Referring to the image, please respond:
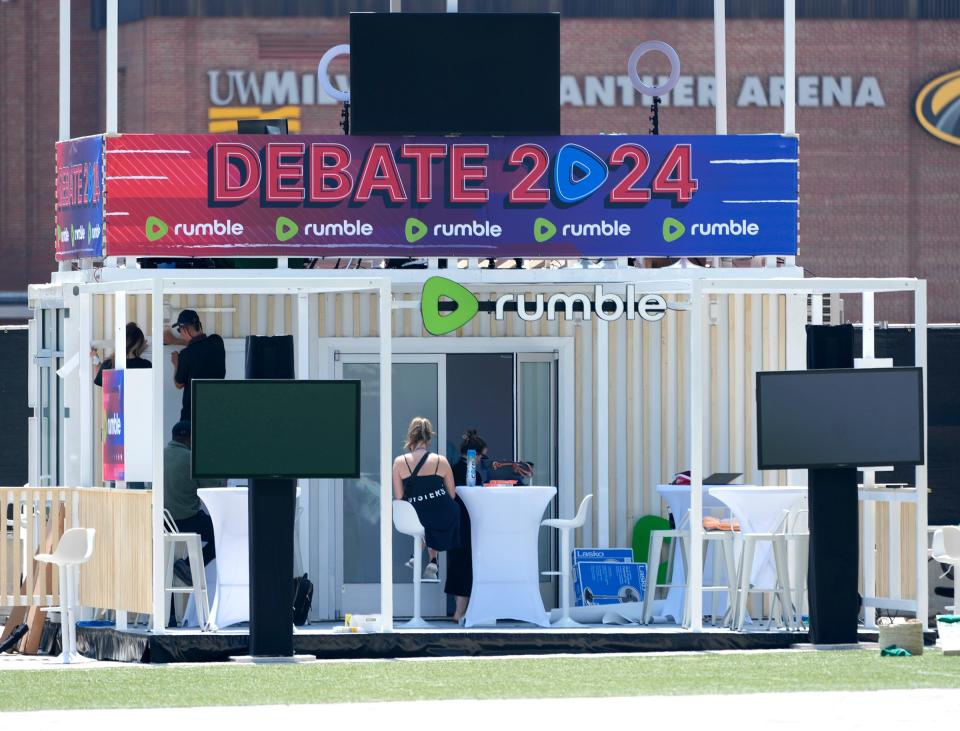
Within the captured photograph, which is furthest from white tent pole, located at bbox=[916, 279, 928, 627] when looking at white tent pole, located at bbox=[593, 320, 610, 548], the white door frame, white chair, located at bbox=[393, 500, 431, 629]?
white chair, located at bbox=[393, 500, 431, 629]

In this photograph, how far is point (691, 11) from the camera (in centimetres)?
4638

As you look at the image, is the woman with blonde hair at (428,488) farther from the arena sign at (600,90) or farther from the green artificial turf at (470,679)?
the arena sign at (600,90)

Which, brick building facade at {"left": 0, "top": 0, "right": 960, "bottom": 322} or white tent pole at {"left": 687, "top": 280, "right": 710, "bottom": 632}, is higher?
brick building facade at {"left": 0, "top": 0, "right": 960, "bottom": 322}

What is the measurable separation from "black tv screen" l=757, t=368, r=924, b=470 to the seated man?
3971 millimetres

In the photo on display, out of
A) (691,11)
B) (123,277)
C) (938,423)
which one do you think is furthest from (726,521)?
(691,11)

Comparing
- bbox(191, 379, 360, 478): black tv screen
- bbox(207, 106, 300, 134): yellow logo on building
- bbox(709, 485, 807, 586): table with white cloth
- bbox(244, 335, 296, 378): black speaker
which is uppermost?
bbox(207, 106, 300, 134): yellow logo on building

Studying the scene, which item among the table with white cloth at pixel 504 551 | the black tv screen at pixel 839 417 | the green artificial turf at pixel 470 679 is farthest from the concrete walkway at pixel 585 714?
the table with white cloth at pixel 504 551

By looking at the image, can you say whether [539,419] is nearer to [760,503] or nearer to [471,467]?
[471,467]

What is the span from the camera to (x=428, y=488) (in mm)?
15258

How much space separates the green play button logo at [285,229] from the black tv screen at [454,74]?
0.83m

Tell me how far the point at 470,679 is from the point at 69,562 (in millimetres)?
3339

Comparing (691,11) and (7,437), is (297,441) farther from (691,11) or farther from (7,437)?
(691,11)

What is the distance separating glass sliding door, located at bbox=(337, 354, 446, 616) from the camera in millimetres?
16328

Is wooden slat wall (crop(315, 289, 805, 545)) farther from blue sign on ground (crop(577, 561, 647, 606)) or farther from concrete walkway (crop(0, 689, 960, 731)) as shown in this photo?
concrete walkway (crop(0, 689, 960, 731))
